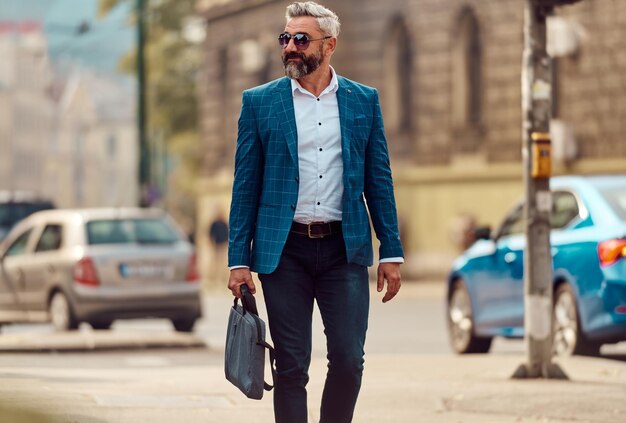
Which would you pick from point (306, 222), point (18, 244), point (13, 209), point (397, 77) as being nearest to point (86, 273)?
point (18, 244)

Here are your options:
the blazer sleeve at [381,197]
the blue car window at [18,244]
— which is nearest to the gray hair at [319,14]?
the blazer sleeve at [381,197]

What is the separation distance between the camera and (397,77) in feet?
145

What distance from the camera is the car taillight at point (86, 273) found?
63.3 feet

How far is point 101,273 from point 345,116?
474 inches

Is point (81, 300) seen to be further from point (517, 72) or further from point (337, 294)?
point (517, 72)

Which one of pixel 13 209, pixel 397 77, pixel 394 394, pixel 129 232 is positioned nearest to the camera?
pixel 394 394

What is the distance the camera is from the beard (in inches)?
295

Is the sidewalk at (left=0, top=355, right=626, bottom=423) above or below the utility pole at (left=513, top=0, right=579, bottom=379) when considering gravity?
below

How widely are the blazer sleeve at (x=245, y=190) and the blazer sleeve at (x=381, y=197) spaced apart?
1.49 feet

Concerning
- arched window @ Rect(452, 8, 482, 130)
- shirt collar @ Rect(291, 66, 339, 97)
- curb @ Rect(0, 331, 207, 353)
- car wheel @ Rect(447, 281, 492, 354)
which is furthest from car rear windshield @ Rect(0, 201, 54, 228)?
shirt collar @ Rect(291, 66, 339, 97)

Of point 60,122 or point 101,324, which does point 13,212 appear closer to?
point 101,324

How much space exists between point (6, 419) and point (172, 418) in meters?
5.45

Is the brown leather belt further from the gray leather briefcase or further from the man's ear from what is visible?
the man's ear

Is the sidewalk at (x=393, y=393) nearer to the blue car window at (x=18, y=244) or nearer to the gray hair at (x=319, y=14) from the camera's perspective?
the gray hair at (x=319, y=14)
